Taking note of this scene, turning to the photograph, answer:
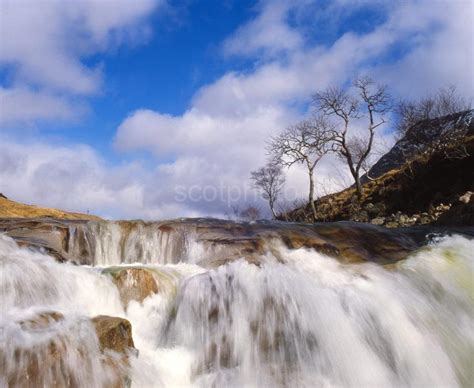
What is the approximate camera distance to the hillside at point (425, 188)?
17375 mm

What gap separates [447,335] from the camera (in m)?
6.05

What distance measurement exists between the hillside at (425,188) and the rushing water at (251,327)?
336 inches

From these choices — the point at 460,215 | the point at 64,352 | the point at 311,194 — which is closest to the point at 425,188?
the point at 460,215

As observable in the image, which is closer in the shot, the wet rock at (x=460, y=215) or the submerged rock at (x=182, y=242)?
the submerged rock at (x=182, y=242)

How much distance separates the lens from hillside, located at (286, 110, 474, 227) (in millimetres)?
17375

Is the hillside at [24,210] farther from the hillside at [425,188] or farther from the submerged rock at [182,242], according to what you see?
the hillside at [425,188]

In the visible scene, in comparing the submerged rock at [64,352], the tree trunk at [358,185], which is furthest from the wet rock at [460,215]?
the submerged rock at [64,352]

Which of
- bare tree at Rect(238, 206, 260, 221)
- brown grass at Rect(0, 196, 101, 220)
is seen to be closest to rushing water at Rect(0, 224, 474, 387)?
brown grass at Rect(0, 196, 101, 220)

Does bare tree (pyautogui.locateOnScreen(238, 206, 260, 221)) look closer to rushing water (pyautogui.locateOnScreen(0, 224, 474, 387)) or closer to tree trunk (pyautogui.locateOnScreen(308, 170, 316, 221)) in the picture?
tree trunk (pyautogui.locateOnScreen(308, 170, 316, 221))

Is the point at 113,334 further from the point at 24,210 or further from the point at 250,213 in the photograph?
the point at 250,213

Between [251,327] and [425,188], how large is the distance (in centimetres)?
1828

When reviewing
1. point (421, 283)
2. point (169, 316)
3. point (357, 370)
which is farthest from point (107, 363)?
point (421, 283)

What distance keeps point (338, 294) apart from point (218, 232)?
12.0 ft

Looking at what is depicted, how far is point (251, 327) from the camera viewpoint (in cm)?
558
